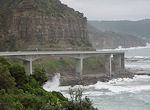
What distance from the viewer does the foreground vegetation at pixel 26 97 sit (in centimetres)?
1961

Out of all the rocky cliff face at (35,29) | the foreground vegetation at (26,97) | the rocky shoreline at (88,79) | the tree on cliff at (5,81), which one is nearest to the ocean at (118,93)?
the rocky shoreline at (88,79)

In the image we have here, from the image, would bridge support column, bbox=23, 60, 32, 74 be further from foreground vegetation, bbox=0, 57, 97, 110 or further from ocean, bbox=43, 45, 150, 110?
foreground vegetation, bbox=0, 57, 97, 110

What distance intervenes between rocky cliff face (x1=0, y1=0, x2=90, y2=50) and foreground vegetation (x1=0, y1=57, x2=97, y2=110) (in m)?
39.6

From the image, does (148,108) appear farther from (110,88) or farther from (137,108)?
(110,88)

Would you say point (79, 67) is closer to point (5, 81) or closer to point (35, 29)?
point (35, 29)

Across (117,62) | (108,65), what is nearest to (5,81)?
(108,65)

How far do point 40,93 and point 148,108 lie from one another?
17345mm

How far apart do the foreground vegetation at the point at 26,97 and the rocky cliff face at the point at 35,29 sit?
3960 cm

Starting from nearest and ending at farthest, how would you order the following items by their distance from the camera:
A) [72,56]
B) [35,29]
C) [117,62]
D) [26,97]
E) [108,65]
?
[26,97] → [72,56] → [108,65] → [35,29] → [117,62]

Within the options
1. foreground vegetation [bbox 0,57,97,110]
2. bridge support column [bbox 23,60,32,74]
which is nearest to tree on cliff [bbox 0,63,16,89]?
foreground vegetation [bbox 0,57,97,110]

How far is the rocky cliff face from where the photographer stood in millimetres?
78344

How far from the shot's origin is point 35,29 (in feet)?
259

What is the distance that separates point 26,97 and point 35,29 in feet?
182

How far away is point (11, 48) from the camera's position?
3063 inches
